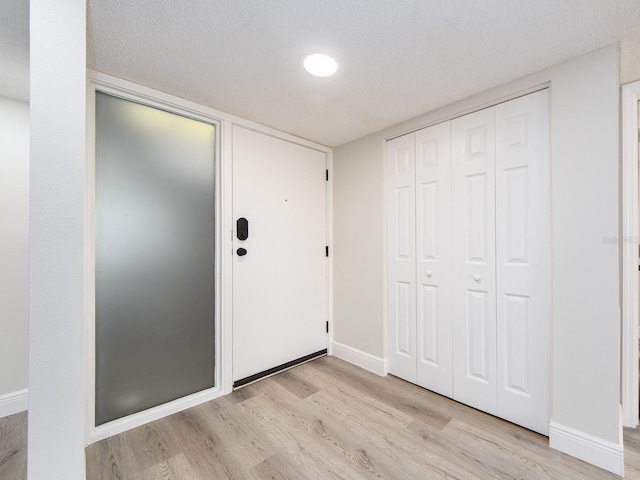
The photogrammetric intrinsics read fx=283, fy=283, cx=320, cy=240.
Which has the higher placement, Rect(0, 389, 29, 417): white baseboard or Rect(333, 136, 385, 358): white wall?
Rect(333, 136, 385, 358): white wall

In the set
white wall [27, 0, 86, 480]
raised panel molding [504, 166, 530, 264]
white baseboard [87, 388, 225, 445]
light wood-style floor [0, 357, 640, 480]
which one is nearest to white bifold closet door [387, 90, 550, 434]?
raised panel molding [504, 166, 530, 264]

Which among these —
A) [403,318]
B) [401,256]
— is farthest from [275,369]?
[401,256]

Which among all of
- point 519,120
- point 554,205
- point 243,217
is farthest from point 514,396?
point 243,217

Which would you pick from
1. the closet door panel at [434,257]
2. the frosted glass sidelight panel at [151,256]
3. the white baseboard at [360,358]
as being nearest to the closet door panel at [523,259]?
the closet door panel at [434,257]

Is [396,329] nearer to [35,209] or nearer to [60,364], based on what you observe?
[60,364]

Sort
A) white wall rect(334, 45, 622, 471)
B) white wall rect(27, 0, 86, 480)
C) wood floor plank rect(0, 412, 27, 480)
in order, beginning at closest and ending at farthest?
white wall rect(27, 0, 86, 480) → wood floor plank rect(0, 412, 27, 480) → white wall rect(334, 45, 622, 471)

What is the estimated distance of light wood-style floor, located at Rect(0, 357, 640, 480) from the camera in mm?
1408

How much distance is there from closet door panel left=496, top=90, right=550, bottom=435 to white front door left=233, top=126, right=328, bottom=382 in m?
1.55

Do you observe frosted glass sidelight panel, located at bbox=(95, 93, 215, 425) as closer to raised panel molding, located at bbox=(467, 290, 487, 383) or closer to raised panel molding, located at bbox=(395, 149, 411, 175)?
raised panel molding, located at bbox=(395, 149, 411, 175)

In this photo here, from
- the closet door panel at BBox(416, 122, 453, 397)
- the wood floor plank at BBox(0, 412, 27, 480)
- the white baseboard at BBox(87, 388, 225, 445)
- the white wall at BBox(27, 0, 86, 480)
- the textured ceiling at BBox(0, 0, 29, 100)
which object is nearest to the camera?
the white wall at BBox(27, 0, 86, 480)

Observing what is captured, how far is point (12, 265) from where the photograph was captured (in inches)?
59.1

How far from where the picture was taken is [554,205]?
62.2 inches

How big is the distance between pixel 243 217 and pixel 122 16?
1.32m

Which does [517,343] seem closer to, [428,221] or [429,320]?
[429,320]
